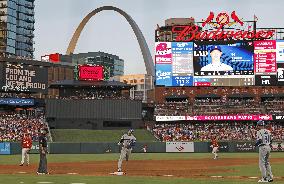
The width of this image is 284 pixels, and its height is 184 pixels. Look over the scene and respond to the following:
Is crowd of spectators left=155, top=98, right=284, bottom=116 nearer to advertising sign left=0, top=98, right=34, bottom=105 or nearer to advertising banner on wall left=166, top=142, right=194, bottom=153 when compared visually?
advertising banner on wall left=166, top=142, right=194, bottom=153

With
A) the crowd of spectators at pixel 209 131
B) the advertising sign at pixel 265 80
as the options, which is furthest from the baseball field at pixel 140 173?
the advertising sign at pixel 265 80

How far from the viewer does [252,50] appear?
68.1 metres

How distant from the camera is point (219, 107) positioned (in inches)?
2852

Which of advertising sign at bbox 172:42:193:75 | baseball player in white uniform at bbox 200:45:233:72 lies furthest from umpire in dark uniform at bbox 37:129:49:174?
baseball player in white uniform at bbox 200:45:233:72

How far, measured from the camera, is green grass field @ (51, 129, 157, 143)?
207 ft

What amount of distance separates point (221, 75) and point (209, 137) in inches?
383

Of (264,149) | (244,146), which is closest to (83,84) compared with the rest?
(244,146)

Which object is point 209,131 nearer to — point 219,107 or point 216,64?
point 219,107

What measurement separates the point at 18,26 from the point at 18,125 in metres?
90.9

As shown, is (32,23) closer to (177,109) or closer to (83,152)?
(177,109)

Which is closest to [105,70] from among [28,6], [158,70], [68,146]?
[158,70]

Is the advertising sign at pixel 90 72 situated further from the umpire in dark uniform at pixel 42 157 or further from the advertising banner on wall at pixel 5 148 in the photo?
the umpire in dark uniform at pixel 42 157

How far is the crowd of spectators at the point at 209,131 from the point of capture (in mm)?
63156

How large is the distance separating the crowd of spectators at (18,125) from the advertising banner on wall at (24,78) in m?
3.90
